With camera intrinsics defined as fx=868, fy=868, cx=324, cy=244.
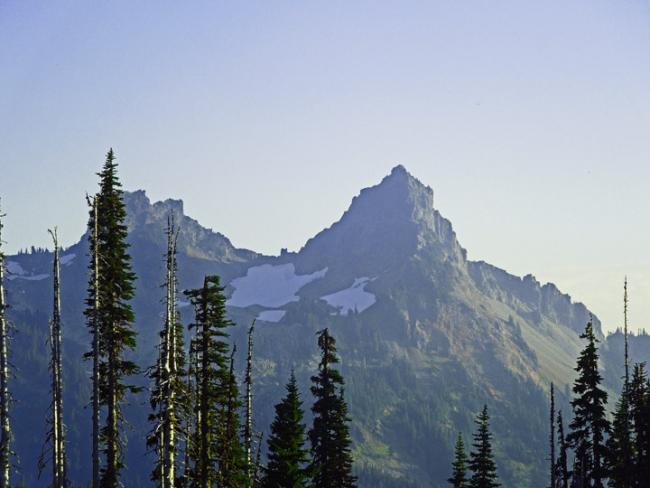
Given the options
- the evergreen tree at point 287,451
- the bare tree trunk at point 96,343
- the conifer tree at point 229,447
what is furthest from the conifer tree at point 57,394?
the evergreen tree at point 287,451

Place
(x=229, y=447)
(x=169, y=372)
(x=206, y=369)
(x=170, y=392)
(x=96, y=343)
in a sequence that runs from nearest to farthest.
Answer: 1. (x=169, y=372)
2. (x=170, y=392)
3. (x=96, y=343)
4. (x=206, y=369)
5. (x=229, y=447)

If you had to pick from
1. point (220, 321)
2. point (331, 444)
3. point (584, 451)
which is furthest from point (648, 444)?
point (220, 321)

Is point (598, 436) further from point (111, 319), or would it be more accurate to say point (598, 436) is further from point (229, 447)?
point (111, 319)

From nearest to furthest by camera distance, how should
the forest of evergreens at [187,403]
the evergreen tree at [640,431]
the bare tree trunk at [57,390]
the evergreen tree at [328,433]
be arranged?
the bare tree trunk at [57,390], the forest of evergreens at [187,403], the evergreen tree at [328,433], the evergreen tree at [640,431]

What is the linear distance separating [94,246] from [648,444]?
43.7m

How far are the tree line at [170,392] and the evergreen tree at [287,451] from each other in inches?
2.6

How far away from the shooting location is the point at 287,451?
54375mm

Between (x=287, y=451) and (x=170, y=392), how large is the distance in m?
16.9

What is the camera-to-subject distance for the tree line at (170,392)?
1521 inches

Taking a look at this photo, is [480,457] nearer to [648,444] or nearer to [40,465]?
[648,444]

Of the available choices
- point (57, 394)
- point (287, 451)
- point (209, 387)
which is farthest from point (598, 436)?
point (57, 394)

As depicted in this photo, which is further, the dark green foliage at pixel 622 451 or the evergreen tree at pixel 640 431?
the dark green foliage at pixel 622 451

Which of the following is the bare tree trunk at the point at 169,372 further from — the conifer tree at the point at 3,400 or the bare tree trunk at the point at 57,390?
the conifer tree at the point at 3,400

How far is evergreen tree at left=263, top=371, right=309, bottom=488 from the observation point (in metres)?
53.7
